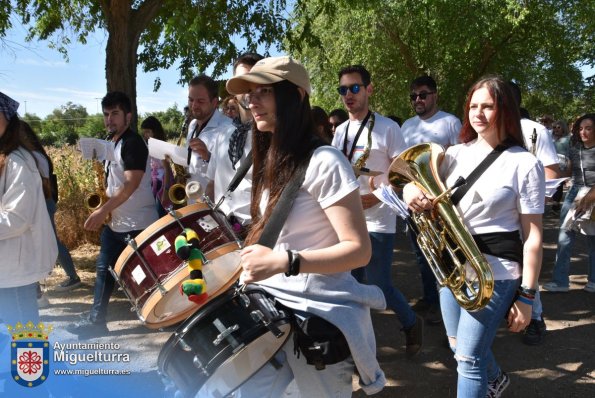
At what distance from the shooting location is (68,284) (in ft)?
19.9

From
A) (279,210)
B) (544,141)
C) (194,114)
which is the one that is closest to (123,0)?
(194,114)

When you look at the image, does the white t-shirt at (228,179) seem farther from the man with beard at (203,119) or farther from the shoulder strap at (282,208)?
the shoulder strap at (282,208)

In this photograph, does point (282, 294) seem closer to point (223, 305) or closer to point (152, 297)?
point (223, 305)

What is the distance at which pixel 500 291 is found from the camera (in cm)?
250

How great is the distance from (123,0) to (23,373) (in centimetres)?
529

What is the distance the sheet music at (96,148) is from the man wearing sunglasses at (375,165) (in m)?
1.96

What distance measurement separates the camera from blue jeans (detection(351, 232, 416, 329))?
397cm

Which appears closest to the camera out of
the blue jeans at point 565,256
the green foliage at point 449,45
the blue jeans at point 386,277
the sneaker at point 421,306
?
the blue jeans at point 386,277

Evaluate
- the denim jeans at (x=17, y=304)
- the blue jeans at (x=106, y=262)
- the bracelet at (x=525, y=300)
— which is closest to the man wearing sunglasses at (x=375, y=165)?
the bracelet at (x=525, y=300)

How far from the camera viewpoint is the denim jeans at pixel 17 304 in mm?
2863

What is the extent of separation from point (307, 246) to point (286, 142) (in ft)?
1.35

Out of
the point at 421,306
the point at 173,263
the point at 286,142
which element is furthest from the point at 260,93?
the point at 421,306

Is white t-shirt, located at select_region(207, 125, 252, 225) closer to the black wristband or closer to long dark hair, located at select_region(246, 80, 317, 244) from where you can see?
long dark hair, located at select_region(246, 80, 317, 244)

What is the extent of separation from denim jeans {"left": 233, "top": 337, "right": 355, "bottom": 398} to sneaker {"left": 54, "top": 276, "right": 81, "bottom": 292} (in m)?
4.58
